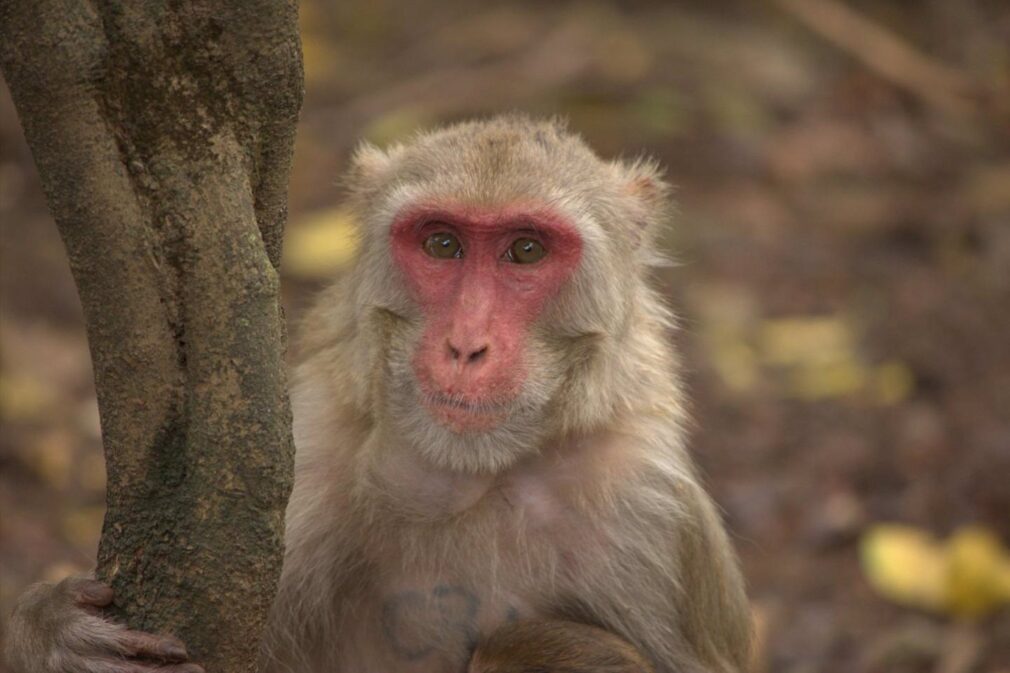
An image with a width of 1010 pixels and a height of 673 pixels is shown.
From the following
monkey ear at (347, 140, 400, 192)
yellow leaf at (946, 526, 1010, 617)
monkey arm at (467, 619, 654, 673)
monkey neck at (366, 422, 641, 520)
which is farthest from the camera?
yellow leaf at (946, 526, 1010, 617)

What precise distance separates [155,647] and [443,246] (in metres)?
1.37

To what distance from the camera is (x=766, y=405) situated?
788 cm

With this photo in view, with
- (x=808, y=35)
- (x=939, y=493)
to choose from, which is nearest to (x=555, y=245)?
(x=939, y=493)

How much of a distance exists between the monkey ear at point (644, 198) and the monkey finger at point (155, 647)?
188cm

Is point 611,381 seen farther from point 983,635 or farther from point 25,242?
point 25,242

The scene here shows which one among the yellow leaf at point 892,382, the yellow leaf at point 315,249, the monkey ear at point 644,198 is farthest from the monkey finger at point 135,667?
the yellow leaf at point 892,382

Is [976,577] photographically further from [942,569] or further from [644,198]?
[644,198]

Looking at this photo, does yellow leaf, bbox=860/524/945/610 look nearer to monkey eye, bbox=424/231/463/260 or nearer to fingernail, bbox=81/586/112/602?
monkey eye, bbox=424/231/463/260

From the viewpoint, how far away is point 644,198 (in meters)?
4.46

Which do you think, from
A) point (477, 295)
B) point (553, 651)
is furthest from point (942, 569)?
point (477, 295)

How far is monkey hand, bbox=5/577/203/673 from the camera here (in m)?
2.94

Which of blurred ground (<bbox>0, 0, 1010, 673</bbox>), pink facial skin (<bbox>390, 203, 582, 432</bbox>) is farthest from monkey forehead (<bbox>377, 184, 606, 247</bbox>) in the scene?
blurred ground (<bbox>0, 0, 1010, 673</bbox>)

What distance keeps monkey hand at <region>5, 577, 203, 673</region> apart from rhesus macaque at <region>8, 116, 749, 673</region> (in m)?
0.82

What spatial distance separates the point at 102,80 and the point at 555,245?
1475 millimetres
